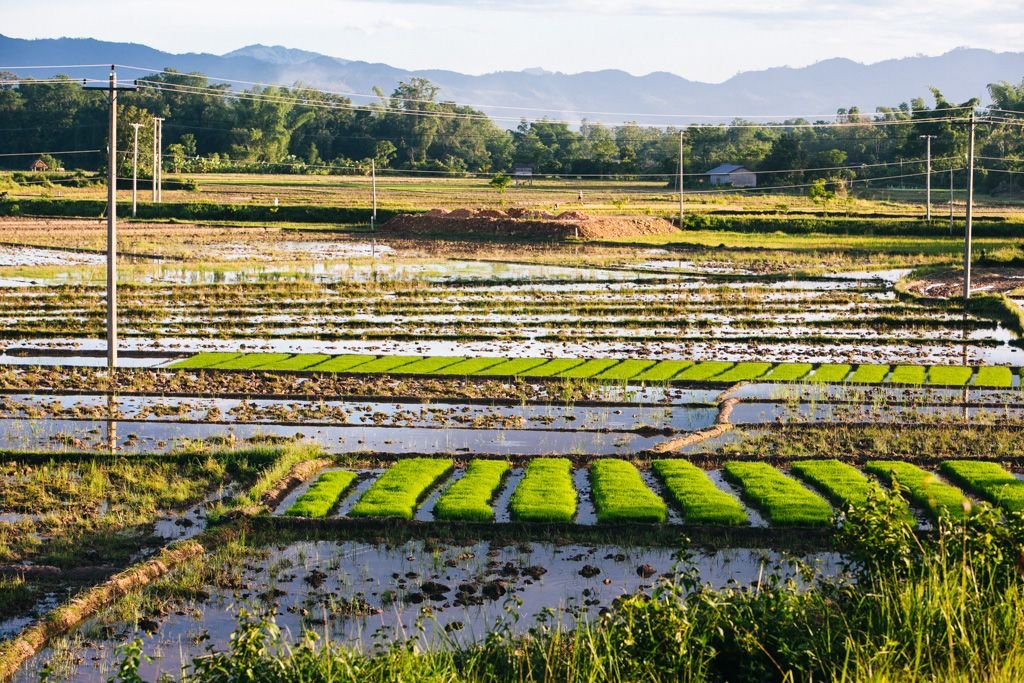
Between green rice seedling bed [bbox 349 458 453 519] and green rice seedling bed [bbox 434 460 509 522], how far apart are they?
335 mm

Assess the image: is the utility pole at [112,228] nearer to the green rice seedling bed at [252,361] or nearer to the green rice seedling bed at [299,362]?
the green rice seedling bed at [252,361]

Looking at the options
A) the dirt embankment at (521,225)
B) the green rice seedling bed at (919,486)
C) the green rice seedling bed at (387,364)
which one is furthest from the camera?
the dirt embankment at (521,225)

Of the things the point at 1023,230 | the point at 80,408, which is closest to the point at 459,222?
the point at 1023,230

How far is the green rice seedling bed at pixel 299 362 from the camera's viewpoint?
82.4 ft

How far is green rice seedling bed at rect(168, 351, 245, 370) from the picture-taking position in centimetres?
2538

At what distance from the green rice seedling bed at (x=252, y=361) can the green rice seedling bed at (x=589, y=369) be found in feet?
18.8

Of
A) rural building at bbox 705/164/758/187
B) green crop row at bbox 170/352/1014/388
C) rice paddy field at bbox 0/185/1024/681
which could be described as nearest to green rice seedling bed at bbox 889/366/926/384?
green crop row at bbox 170/352/1014/388

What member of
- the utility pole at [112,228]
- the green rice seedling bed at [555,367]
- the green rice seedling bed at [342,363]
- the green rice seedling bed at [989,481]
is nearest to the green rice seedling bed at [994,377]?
the green rice seedling bed at [989,481]

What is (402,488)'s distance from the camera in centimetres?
1608

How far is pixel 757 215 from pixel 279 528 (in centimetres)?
5625

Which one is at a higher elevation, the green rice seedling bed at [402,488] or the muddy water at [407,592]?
the green rice seedling bed at [402,488]

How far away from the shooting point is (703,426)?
20656 millimetres

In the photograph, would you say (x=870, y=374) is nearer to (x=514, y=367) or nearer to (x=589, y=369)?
(x=589, y=369)

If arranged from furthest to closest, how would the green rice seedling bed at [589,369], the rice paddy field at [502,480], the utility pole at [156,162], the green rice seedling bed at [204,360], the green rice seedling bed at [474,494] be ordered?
1. the utility pole at [156,162]
2. the green rice seedling bed at [204,360]
3. the green rice seedling bed at [589,369]
4. the green rice seedling bed at [474,494]
5. the rice paddy field at [502,480]
